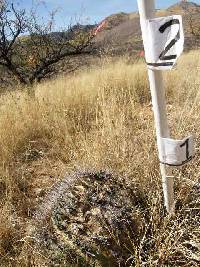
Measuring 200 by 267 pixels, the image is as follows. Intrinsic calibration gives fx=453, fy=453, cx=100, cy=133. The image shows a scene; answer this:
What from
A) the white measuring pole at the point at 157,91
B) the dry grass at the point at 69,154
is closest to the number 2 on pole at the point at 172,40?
the white measuring pole at the point at 157,91

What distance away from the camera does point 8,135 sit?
4996 mm

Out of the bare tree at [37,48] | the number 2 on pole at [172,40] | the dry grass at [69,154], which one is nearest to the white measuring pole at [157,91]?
the number 2 on pole at [172,40]

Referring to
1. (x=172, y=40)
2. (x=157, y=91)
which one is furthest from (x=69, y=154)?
(x=172, y=40)

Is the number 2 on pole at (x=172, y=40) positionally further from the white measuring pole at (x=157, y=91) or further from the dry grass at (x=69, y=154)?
the dry grass at (x=69, y=154)

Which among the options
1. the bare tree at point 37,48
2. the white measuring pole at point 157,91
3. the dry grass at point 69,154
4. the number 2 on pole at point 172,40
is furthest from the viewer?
the bare tree at point 37,48

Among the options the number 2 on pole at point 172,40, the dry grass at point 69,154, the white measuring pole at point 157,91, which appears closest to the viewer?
the number 2 on pole at point 172,40

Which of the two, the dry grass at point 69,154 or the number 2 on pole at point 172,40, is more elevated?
the number 2 on pole at point 172,40

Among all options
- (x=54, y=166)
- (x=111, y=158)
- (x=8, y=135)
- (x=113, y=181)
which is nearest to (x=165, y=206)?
(x=113, y=181)

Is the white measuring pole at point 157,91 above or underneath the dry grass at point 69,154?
above

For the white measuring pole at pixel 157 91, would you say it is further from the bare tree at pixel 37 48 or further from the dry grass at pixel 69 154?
the bare tree at pixel 37 48

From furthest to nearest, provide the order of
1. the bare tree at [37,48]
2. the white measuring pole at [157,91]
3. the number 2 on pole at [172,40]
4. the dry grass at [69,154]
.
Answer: the bare tree at [37,48], the dry grass at [69,154], the white measuring pole at [157,91], the number 2 on pole at [172,40]

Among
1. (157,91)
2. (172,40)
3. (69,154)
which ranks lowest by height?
(69,154)

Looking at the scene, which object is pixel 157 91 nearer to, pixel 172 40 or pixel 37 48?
pixel 172 40

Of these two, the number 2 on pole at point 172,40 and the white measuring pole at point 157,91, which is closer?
the number 2 on pole at point 172,40
